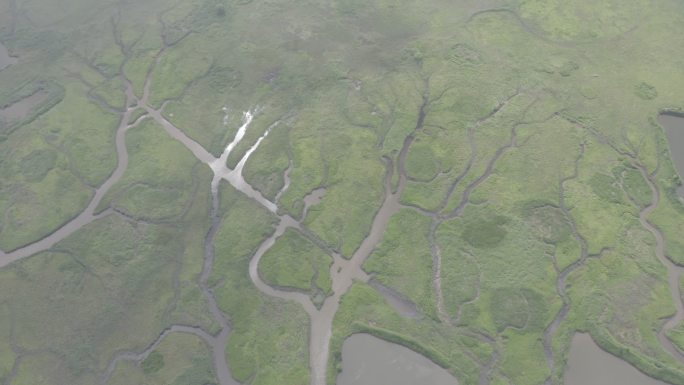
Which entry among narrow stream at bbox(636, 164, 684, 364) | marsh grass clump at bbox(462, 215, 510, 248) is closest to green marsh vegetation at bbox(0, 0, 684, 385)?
marsh grass clump at bbox(462, 215, 510, 248)

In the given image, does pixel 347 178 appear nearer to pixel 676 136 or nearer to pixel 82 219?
pixel 82 219

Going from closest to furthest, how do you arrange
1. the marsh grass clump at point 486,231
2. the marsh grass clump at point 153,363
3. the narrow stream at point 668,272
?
the narrow stream at point 668,272 → the marsh grass clump at point 153,363 → the marsh grass clump at point 486,231

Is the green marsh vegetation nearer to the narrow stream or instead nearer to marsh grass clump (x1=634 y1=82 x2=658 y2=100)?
marsh grass clump (x1=634 y1=82 x2=658 y2=100)

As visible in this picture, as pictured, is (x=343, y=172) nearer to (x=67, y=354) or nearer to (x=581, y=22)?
(x=67, y=354)

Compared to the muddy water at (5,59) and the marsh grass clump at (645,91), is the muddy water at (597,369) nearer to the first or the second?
the marsh grass clump at (645,91)

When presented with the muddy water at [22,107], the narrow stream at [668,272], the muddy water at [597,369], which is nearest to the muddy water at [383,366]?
the muddy water at [597,369]

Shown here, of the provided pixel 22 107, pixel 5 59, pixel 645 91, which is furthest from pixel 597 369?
pixel 5 59

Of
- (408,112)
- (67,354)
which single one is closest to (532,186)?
(408,112)
